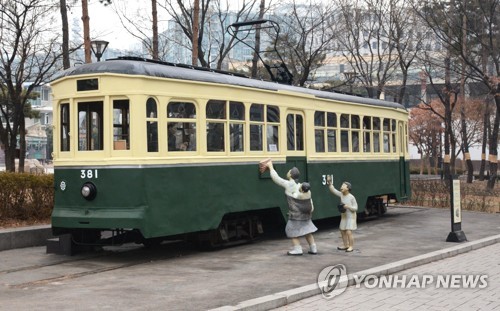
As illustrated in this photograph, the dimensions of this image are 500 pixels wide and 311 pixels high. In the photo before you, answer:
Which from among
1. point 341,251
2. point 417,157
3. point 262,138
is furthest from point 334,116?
point 417,157

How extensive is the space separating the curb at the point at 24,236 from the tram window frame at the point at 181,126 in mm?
3392

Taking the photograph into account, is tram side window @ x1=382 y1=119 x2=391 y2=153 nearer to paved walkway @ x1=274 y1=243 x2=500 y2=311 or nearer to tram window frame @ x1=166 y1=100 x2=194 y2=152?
tram window frame @ x1=166 y1=100 x2=194 y2=152

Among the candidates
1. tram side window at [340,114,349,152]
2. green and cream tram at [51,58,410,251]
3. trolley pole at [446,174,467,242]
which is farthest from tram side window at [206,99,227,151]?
trolley pole at [446,174,467,242]

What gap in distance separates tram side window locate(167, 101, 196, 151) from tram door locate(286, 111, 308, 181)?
295 centimetres

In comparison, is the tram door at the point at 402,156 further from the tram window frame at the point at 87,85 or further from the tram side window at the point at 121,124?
the tram window frame at the point at 87,85

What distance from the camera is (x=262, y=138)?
1262 cm

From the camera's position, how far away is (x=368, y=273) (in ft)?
29.8

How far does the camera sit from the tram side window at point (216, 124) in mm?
11289

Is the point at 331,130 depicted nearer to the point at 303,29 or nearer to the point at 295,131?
the point at 295,131

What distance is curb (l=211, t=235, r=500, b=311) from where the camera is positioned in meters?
7.05

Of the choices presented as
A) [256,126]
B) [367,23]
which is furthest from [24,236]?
[367,23]

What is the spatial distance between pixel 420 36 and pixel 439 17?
3083mm

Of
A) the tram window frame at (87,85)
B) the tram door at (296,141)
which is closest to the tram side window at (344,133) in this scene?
the tram door at (296,141)

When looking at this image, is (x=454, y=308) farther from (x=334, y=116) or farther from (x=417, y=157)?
(x=417, y=157)
